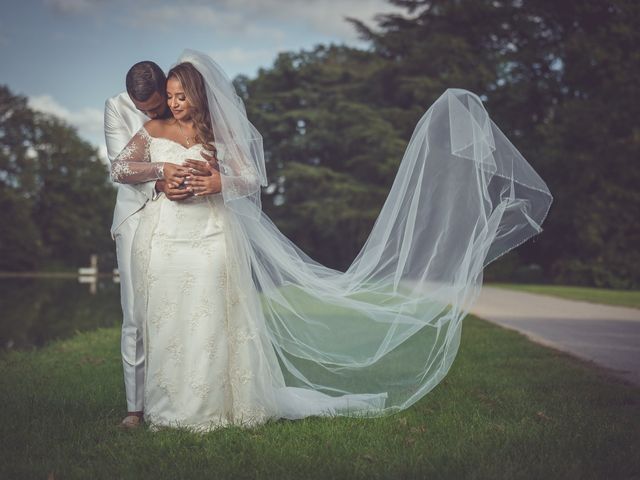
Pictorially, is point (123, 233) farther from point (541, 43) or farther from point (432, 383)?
point (541, 43)

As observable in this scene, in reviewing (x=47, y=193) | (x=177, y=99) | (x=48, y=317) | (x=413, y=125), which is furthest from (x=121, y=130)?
(x=47, y=193)

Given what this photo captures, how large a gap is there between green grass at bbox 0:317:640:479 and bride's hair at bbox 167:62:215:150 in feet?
6.43

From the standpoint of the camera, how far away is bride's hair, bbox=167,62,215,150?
426cm

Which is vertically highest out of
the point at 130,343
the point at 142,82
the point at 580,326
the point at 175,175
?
the point at 142,82

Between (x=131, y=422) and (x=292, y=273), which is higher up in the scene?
(x=292, y=273)

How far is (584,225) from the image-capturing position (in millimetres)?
25469

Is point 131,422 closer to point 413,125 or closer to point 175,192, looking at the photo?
point 175,192

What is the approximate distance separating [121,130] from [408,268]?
7.76ft

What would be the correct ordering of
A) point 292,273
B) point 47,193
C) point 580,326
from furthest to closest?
point 47,193 → point 580,326 → point 292,273

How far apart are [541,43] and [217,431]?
30681mm

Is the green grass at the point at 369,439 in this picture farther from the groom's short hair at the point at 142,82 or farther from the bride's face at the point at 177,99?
the groom's short hair at the point at 142,82

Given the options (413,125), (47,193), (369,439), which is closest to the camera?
(369,439)

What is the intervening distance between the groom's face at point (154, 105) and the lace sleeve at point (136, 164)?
0.13 m

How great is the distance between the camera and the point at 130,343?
4434 mm
